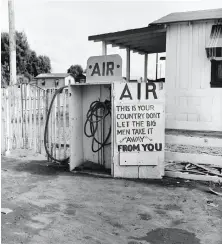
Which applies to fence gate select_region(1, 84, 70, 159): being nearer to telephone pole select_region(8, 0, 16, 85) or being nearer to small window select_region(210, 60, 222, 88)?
small window select_region(210, 60, 222, 88)

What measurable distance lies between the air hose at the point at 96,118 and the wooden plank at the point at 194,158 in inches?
57.9

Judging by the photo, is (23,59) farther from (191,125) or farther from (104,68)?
(104,68)

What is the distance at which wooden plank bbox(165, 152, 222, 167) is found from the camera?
6.90 meters

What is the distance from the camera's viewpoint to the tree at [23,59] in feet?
135

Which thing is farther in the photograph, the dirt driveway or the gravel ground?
the gravel ground

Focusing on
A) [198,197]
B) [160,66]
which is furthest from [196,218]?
[160,66]

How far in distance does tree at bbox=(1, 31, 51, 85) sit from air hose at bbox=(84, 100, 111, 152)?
2962 cm

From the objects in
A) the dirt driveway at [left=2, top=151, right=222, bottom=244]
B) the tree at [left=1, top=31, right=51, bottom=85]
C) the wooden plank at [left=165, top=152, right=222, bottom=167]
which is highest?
the tree at [left=1, top=31, right=51, bottom=85]

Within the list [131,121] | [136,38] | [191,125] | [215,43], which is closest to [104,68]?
[131,121]

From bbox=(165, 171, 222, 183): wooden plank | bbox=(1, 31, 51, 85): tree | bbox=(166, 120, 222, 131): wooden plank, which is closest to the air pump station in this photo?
bbox=(165, 171, 222, 183): wooden plank

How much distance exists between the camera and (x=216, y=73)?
30.2ft

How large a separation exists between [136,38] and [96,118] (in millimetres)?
5416

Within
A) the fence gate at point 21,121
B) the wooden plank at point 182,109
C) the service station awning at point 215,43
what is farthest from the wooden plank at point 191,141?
the fence gate at point 21,121

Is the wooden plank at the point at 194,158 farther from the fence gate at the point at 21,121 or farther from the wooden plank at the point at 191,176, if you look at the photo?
the fence gate at the point at 21,121
